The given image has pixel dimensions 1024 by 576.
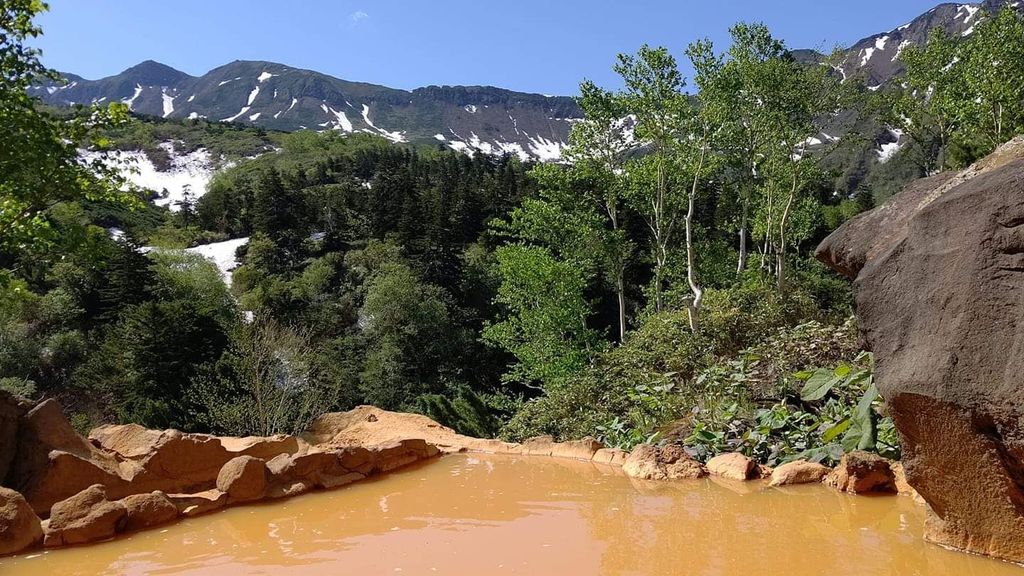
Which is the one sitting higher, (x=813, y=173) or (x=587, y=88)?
(x=587, y=88)

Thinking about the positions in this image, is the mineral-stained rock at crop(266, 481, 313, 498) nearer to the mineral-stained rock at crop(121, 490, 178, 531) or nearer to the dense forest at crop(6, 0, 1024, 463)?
the mineral-stained rock at crop(121, 490, 178, 531)

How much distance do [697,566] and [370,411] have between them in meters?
10.4

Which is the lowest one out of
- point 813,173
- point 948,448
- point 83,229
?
point 948,448

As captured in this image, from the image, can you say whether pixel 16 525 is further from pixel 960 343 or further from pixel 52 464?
pixel 960 343

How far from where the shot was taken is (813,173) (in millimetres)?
18766

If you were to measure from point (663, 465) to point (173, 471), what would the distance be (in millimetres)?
5878

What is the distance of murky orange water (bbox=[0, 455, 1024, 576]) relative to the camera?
13.9ft

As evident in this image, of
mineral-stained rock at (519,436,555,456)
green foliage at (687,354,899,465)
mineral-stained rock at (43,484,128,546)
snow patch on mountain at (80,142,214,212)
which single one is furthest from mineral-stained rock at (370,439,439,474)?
snow patch on mountain at (80,142,214,212)

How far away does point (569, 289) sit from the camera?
20.2 m

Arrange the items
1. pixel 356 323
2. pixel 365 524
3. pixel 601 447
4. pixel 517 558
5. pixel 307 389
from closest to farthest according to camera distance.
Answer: pixel 517 558 → pixel 365 524 → pixel 601 447 → pixel 307 389 → pixel 356 323

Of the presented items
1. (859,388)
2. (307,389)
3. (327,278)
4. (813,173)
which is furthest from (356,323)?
(859,388)

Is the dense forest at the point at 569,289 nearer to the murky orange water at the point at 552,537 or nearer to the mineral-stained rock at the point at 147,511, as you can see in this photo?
the murky orange water at the point at 552,537

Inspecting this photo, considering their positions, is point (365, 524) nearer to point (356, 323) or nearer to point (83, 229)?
point (83, 229)

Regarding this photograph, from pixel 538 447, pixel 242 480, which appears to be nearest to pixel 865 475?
pixel 538 447
